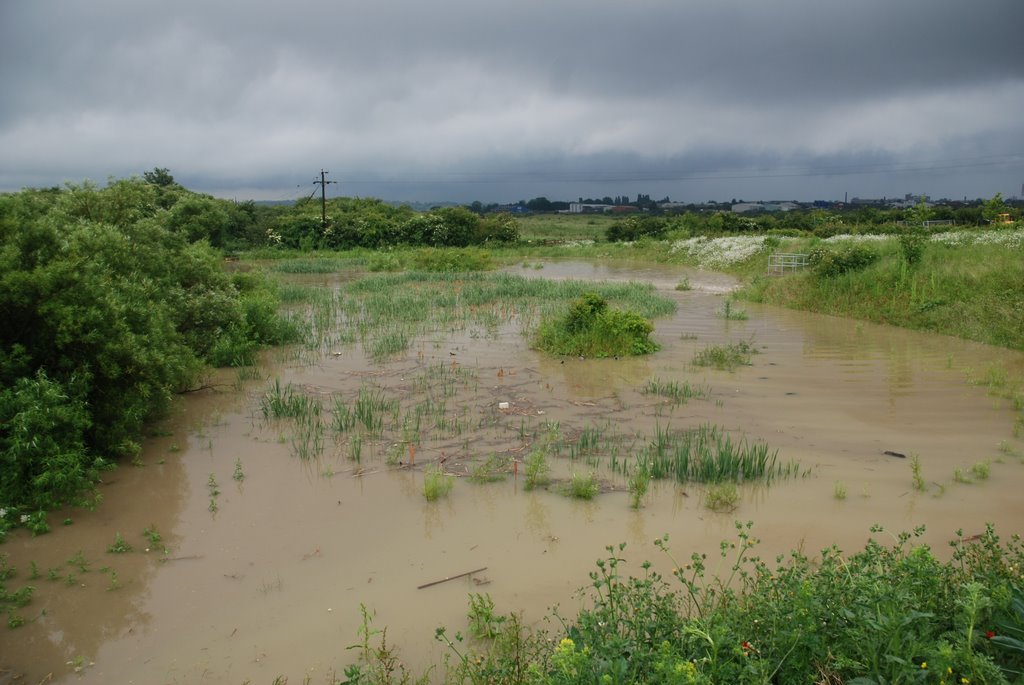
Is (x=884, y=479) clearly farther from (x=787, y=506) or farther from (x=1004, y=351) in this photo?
(x=1004, y=351)

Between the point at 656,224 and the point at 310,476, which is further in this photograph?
the point at 656,224

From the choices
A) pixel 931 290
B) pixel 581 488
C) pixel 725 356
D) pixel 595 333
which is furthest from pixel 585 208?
pixel 581 488

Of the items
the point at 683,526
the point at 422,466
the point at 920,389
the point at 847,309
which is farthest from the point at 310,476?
the point at 847,309

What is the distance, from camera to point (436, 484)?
6941 mm

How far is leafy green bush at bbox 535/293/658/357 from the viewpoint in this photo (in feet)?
43.6

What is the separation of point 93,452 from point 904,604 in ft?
24.4

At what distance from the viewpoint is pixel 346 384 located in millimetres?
11266

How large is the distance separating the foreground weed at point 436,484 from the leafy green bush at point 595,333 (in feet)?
20.6

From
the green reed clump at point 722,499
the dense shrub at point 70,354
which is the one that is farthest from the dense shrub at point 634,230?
the green reed clump at point 722,499

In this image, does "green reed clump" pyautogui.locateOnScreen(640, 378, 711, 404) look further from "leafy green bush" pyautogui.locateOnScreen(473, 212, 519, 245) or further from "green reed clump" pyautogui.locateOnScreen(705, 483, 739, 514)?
"leafy green bush" pyautogui.locateOnScreen(473, 212, 519, 245)

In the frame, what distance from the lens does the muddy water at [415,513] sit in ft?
15.8

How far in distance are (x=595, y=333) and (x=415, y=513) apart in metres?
7.56

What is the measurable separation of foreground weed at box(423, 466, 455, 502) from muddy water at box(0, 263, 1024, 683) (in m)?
0.10

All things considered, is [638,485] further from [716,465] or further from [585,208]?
[585,208]
